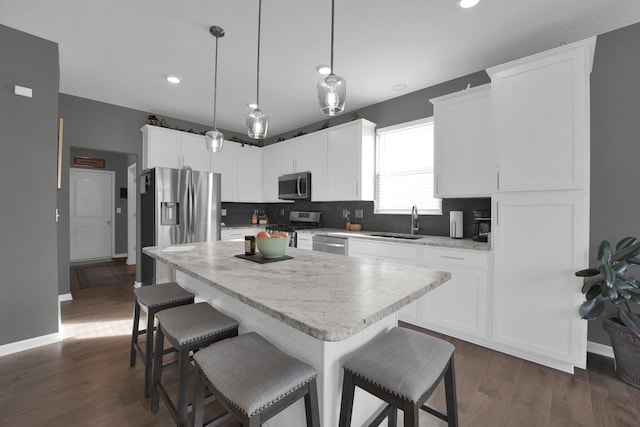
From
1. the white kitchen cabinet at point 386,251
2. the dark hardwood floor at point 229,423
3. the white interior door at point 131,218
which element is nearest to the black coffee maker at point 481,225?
the white kitchen cabinet at point 386,251

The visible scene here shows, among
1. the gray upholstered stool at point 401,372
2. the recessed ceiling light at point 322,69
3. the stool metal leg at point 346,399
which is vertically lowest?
the stool metal leg at point 346,399

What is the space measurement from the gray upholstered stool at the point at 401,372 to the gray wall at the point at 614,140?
7.16 feet

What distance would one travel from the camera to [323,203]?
467 cm

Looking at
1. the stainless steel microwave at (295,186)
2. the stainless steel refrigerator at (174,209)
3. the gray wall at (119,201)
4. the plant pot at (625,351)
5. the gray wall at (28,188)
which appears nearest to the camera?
the plant pot at (625,351)

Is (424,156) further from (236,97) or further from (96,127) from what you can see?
(96,127)

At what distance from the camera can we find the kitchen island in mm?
824

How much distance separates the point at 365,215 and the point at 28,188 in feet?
11.7

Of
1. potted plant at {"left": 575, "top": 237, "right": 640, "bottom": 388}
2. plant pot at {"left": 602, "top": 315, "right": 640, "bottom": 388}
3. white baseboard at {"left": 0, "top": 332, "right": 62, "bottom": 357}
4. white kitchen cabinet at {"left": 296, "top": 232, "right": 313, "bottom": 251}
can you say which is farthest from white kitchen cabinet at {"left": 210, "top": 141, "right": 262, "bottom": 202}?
plant pot at {"left": 602, "top": 315, "right": 640, "bottom": 388}

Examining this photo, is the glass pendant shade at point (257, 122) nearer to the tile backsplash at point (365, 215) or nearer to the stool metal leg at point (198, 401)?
the stool metal leg at point (198, 401)

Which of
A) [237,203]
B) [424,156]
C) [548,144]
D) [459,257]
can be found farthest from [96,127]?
[548,144]

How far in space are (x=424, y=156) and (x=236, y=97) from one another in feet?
8.27

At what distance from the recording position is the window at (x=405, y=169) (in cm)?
336

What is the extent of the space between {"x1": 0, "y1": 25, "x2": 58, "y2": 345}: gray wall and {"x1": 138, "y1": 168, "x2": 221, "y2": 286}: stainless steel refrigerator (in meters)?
0.99

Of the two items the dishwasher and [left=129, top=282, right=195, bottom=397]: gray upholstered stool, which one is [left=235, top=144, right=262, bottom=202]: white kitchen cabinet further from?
[left=129, top=282, right=195, bottom=397]: gray upholstered stool
